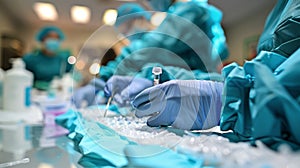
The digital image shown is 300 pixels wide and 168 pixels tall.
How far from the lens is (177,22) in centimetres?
75

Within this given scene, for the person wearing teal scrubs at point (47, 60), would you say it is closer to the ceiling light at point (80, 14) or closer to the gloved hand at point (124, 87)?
the ceiling light at point (80, 14)

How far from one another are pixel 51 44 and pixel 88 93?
1055 millimetres

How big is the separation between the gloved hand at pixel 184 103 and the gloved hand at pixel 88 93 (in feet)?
1.31

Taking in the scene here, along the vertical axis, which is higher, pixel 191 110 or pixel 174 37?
pixel 174 37

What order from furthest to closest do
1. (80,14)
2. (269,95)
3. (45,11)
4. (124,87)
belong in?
(80,14)
(45,11)
(124,87)
(269,95)

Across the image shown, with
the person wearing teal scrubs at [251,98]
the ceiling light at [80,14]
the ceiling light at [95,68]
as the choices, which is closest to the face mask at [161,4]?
the ceiling light at [95,68]

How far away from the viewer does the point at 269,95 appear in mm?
305

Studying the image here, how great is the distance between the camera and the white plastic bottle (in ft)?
3.36

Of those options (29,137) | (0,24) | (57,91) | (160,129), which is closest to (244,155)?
(160,129)

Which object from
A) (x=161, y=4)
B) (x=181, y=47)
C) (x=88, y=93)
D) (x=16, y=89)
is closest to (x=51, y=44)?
(x=16, y=89)

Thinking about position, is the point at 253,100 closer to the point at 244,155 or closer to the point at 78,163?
the point at 244,155

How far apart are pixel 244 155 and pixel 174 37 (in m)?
0.49

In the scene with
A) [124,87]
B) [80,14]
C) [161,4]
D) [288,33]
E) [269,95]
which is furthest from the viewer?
[80,14]

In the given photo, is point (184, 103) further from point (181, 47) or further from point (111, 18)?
point (111, 18)
